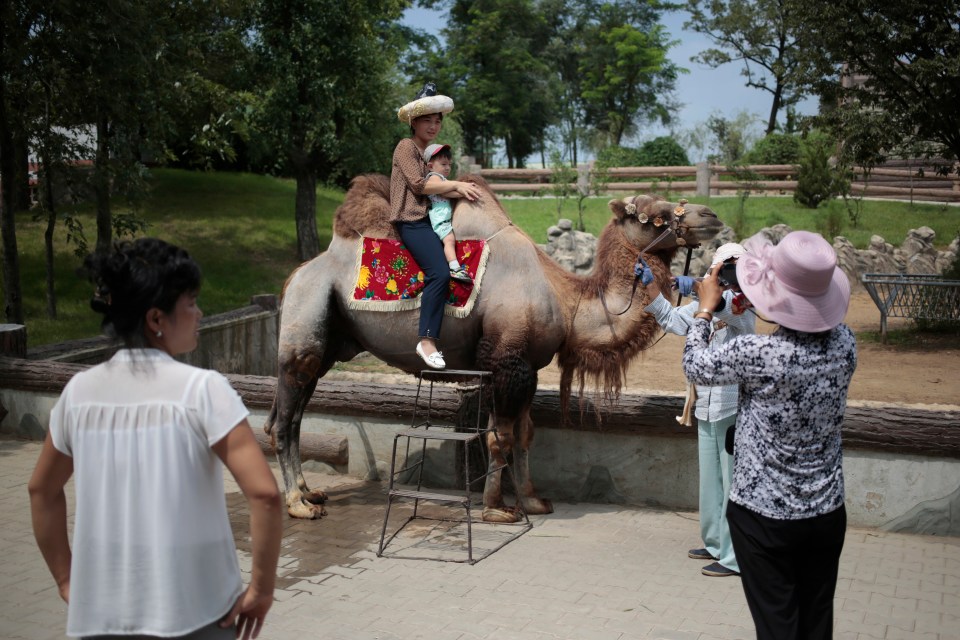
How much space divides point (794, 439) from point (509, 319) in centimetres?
342

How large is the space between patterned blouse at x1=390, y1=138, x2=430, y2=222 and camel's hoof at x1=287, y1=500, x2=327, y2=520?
2.27 m

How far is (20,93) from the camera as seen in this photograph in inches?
506

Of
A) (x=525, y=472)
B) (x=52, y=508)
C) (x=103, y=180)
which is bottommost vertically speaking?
(x=525, y=472)

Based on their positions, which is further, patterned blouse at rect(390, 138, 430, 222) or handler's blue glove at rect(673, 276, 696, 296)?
patterned blouse at rect(390, 138, 430, 222)

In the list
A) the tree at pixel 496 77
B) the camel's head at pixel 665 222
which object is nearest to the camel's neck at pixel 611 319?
the camel's head at pixel 665 222

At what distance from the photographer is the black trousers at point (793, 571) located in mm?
3340

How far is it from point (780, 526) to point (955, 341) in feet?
43.3

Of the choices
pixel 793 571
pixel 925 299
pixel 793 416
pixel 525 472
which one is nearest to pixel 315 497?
pixel 525 472

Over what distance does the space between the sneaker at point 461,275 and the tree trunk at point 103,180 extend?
29.2 ft

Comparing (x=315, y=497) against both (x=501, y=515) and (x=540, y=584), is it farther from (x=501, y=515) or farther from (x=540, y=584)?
(x=540, y=584)

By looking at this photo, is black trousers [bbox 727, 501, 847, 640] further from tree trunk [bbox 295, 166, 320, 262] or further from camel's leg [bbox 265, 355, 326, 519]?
tree trunk [bbox 295, 166, 320, 262]

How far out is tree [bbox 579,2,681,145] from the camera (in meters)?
46.4

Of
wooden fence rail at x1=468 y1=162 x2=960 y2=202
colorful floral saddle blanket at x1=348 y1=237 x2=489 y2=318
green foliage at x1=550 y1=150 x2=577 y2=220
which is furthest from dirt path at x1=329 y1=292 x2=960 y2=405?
wooden fence rail at x1=468 y1=162 x2=960 y2=202

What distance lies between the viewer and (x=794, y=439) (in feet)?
11.0
